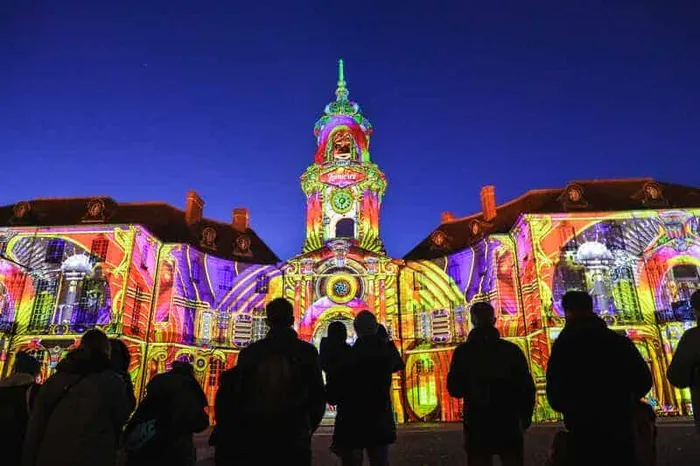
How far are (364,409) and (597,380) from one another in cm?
220

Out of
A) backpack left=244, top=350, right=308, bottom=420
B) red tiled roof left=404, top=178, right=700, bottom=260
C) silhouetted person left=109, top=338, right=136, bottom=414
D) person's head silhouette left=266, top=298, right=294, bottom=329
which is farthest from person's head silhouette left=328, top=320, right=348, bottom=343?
red tiled roof left=404, top=178, right=700, bottom=260

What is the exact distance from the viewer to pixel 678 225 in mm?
26406

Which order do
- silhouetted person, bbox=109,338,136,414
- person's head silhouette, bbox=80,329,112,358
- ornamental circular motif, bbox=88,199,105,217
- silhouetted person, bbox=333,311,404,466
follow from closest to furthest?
person's head silhouette, bbox=80,329,112,358 → silhouetted person, bbox=333,311,404,466 → silhouetted person, bbox=109,338,136,414 → ornamental circular motif, bbox=88,199,105,217

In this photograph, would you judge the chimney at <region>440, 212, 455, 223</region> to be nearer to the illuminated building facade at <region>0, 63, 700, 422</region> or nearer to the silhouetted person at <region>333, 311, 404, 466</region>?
the illuminated building facade at <region>0, 63, 700, 422</region>

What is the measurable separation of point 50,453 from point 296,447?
2028 millimetres

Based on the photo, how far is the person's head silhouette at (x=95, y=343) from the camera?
4305 millimetres

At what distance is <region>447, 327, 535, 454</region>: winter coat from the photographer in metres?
4.37

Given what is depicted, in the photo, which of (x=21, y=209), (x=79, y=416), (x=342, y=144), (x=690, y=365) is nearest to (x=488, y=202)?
(x=342, y=144)

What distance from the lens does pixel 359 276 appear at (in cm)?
3095

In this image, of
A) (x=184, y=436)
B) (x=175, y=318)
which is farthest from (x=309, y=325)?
(x=184, y=436)

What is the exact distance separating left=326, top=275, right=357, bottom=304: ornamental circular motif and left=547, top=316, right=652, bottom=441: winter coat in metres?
26.5

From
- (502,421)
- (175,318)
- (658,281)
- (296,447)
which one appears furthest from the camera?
(175,318)

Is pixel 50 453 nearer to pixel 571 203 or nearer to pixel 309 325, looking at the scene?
pixel 309 325

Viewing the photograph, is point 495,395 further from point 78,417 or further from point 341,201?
point 341,201
